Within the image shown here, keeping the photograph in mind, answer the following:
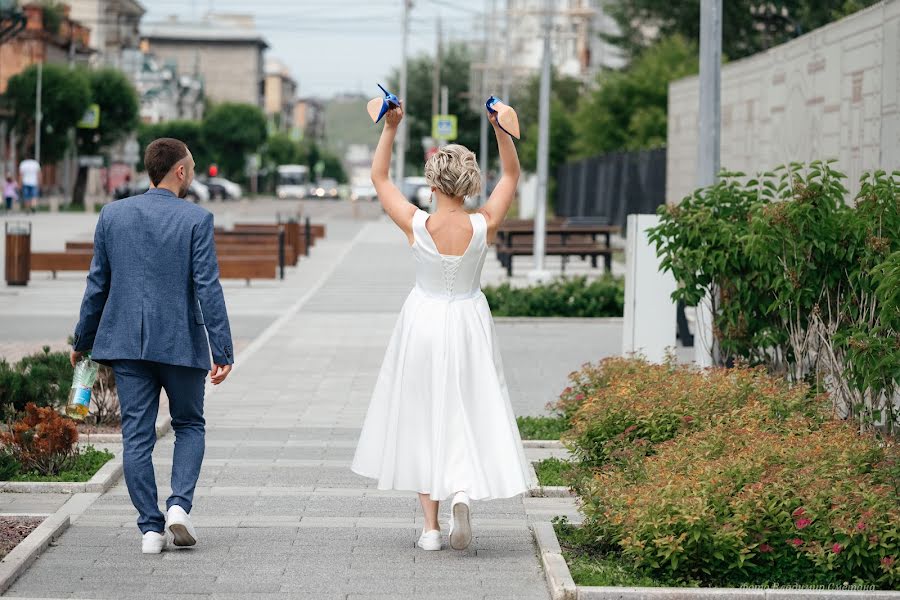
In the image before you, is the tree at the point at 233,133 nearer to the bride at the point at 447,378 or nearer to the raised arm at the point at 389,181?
the raised arm at the point at 389,181

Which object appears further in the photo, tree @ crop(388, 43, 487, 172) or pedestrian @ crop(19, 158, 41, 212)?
tree @ crop(388, 43, 487, 172)

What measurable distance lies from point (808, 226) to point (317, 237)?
112 ft

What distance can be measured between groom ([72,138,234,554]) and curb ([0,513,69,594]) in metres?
0.43

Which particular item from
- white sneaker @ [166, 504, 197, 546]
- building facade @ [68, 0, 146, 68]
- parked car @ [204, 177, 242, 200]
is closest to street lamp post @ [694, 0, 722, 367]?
white sneaker @ [166, 504, 197, 546]

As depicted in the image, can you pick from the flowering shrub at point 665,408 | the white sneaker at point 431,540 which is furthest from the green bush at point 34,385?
the white sneaker at point 431,540

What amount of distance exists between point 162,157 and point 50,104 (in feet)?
204

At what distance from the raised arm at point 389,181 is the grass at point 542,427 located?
3.17 meters

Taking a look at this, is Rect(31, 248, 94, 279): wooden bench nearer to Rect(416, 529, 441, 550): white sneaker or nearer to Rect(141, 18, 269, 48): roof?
Rect(416, 529, 441, 550): white sneaker

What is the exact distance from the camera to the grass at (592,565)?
586 cm

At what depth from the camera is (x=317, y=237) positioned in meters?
42.8

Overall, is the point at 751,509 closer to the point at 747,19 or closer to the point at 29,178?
the point at 747,19

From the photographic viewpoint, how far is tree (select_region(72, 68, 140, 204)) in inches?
2879

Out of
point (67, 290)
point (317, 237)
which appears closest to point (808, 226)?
point (67, 290)

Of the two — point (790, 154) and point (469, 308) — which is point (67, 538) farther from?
point (790, 154)
